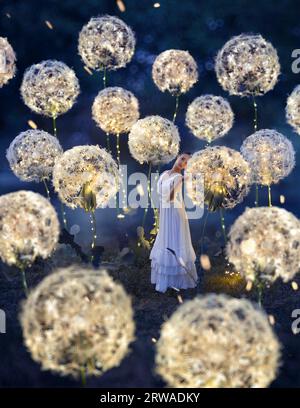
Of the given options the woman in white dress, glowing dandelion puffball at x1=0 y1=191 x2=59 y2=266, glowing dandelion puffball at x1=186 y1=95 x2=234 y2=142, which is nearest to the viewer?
glowing dandelion puffball at x1=0 y1=191 x2=59 y2=266

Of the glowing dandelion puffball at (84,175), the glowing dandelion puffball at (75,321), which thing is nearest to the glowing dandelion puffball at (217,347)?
the glowing dandelion puffball at (75,321)

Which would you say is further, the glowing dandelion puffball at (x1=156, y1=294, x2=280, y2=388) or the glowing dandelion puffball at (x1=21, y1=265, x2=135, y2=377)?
the glowing dandelion puffball at (x1=21, y1=265, x2=135, y2=377)

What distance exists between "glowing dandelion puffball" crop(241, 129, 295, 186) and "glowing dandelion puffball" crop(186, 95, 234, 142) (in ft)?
1.99

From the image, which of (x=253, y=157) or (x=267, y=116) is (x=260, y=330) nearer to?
(x=253, y=157)

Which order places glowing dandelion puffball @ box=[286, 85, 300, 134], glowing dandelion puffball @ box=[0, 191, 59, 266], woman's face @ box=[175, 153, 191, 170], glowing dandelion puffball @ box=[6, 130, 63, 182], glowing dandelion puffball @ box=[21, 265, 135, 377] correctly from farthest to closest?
glowing dandelion puffball @ box=[6, 130, 63, 182], glowing dandelion puffball @ box=[286, 85, 300, 134], woman's face @ box=[175, 153, 191, 170], glowing dandelion puffball @ box=[0, 191, 59, 266], glowing dandelion puffball @ box=[21, 265, 135, 377]

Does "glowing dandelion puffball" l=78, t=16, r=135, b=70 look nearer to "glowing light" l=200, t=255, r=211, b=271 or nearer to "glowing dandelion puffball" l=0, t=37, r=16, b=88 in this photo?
"glowing dandelion puffball" l=0, t=37, r=16, b=88

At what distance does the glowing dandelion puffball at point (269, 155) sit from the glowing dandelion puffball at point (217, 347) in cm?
435

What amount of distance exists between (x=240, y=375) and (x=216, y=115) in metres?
5.29

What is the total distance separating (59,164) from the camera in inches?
274

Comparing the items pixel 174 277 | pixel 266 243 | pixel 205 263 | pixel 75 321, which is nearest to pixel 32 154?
pixel 174 277

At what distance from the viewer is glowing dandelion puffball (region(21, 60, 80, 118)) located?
307 inches

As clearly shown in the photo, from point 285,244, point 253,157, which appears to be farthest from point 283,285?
point 285,244

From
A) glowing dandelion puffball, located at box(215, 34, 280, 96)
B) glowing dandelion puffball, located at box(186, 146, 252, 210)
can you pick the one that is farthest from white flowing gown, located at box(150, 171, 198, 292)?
glowing dandelion puffball, located at box(215, 34, 280, 96)

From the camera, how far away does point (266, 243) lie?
478cm
